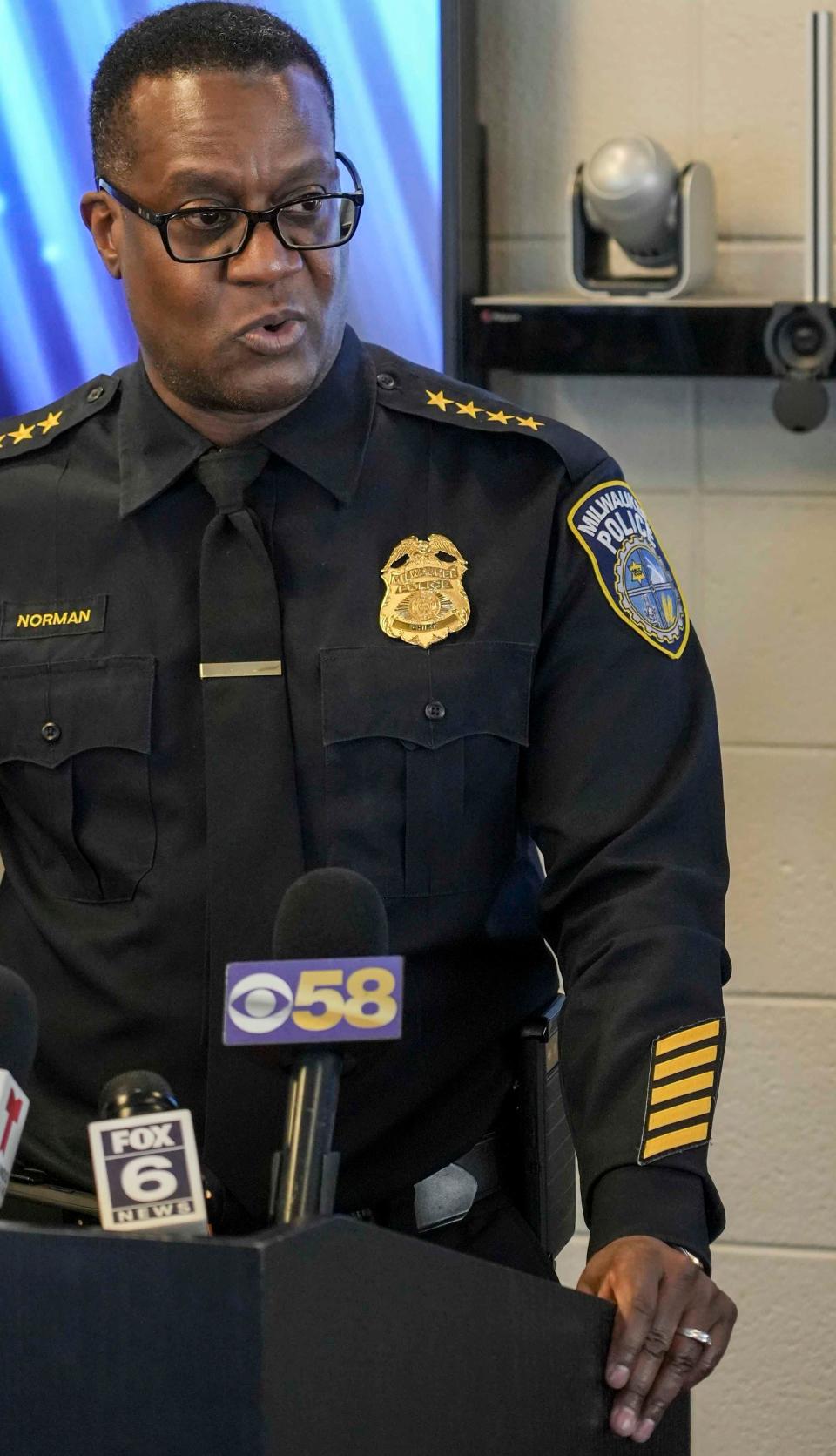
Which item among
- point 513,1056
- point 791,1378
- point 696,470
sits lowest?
point 791,1378

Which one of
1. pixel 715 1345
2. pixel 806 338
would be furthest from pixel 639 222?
pixel 715 1345

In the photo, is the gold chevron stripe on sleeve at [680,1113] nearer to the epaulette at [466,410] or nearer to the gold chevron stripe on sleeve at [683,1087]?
the gold chevron stripe on sleeve at [683,1087]

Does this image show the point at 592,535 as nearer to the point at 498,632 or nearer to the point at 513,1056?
the point at 498,632

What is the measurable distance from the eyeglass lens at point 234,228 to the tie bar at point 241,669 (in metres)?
0.30

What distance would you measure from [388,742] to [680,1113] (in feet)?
1.19

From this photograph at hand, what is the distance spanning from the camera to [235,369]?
4.65ft

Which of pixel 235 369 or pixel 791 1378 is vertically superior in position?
pixel 235 369

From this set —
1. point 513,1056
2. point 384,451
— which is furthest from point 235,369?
point 513,1056

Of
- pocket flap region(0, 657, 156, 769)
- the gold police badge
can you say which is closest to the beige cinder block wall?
the gold police badge

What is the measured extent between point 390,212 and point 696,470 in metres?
0.44

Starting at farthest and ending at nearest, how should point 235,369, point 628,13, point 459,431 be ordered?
point 628,13, point 459,431, point 235,369

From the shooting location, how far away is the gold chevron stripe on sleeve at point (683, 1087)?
1.24m

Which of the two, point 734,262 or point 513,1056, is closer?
point 513,1056

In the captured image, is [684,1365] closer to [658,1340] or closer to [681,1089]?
[658,1340]
